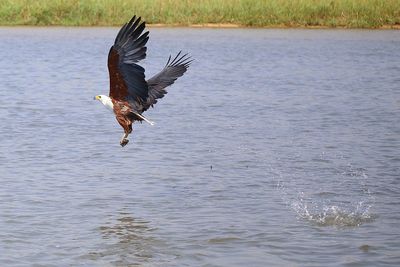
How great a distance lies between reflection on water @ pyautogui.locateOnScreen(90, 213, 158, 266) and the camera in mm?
7684

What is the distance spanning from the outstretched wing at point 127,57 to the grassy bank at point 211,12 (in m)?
22.1

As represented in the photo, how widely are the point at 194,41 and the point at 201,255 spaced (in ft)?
68.4

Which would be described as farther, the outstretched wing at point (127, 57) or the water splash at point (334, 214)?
the outstretched wing at point (127, 57)

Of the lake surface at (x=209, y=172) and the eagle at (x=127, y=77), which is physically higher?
the eagle at (x=127, y=77)

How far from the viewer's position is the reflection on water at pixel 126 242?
768cm

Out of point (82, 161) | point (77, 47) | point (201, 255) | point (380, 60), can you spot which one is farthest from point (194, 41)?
point (201, 255)

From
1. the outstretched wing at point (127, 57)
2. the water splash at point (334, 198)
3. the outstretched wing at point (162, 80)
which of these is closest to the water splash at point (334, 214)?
the water splash at point (334, 198)

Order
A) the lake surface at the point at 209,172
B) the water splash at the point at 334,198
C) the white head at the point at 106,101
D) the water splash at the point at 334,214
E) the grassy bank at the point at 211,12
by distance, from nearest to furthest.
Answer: the lake surface at the point at 209,172 < the water splash at the point at 334,214 < the water splash at the point at 334,198 < the white head at the point at 106,101 < the grassy bank at the point at 211,12

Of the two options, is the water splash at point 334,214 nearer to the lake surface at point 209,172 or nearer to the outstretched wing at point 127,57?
the lake surface at point 209,172

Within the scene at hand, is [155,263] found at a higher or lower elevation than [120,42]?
lower

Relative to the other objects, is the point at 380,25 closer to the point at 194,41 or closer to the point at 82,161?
the point at 194,41

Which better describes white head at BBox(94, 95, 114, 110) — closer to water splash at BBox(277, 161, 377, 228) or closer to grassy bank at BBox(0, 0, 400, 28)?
water splash at BBox(277, 161, 377, 228)

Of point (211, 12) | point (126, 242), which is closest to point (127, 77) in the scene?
point (126, 242)

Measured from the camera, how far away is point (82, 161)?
11539mm
